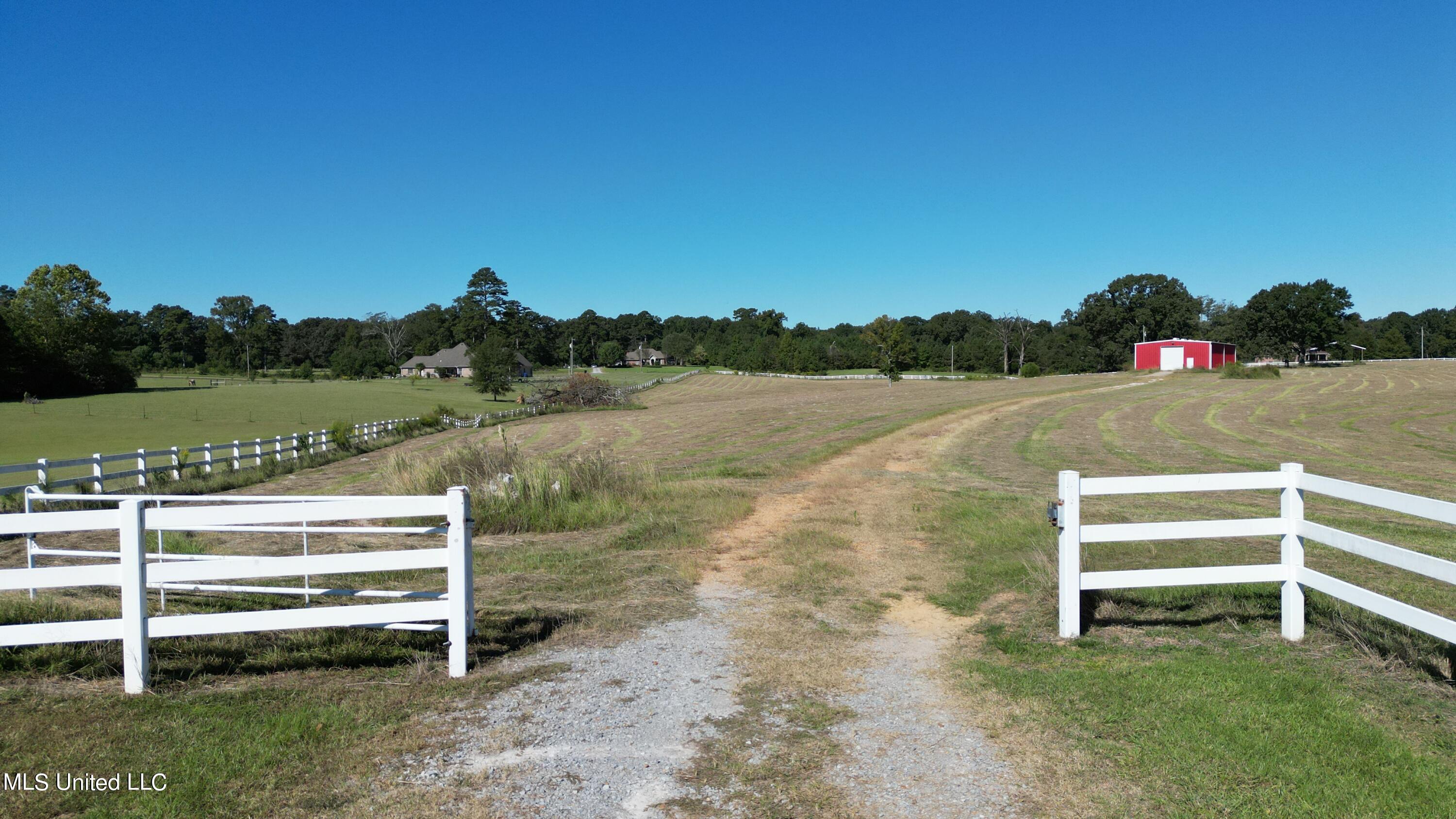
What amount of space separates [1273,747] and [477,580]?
23.6 ft

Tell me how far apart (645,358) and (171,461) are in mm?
154627

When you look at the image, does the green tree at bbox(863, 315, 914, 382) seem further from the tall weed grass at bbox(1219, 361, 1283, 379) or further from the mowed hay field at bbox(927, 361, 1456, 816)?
the mowed hay field at bbox(927, 361, 1456, 816)

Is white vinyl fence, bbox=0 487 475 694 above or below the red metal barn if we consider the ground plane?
below

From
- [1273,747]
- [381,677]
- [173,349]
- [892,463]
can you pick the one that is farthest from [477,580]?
[173,349]

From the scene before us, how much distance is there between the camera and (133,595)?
5312mm

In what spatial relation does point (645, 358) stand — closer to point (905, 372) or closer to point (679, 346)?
point (679, 346)

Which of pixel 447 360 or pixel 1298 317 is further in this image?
pixel 447 360

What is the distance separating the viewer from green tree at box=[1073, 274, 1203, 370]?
108 metres

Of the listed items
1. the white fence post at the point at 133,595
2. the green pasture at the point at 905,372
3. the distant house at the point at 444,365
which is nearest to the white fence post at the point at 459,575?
the white fence post at the point at 133,595

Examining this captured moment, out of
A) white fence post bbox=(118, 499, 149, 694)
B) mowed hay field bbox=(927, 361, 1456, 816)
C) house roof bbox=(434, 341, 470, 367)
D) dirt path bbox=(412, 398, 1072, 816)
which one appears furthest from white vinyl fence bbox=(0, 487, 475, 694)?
house roof bbox=(434, 341, 470, 367)

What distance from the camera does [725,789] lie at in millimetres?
4035

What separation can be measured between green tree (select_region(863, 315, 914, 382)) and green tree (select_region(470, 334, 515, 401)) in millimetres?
38187

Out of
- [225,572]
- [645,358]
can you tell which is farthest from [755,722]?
[645,358]

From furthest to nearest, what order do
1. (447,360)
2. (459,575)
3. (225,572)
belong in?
(447,360)
(459,575)
(225,572)
